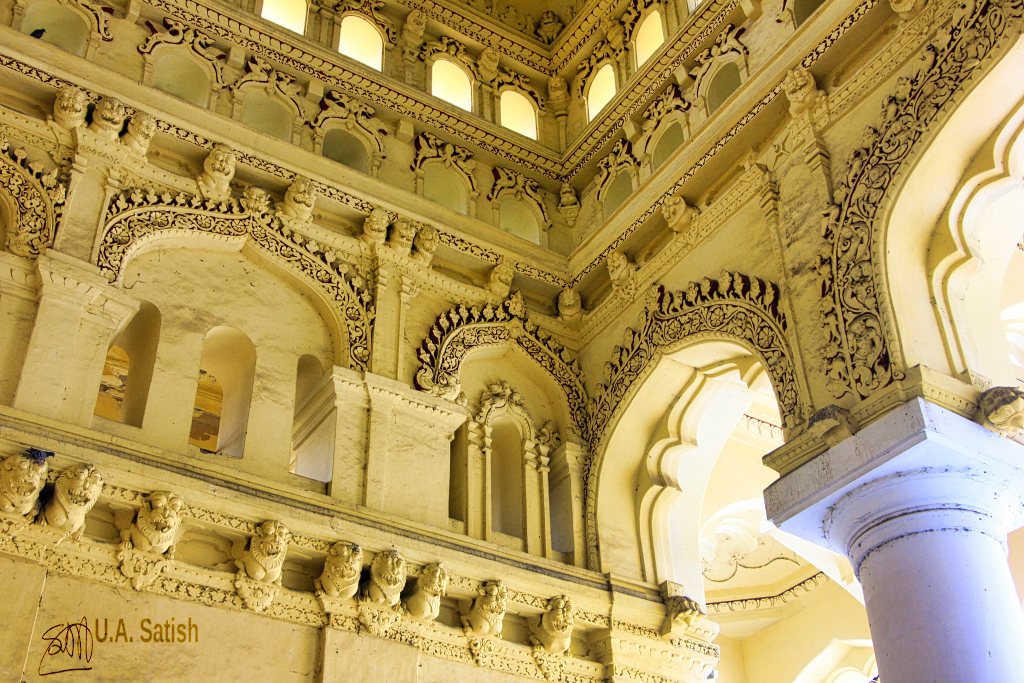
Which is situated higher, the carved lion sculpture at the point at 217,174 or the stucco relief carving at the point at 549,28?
the stucco relief carving at the point at 549,28

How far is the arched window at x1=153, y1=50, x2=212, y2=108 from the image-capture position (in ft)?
28.6

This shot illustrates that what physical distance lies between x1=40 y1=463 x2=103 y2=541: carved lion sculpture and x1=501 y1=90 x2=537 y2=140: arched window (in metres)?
5.64

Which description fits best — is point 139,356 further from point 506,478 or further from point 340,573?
point 506,478

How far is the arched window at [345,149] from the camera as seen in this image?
9.34 meters

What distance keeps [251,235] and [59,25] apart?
2.13 meters

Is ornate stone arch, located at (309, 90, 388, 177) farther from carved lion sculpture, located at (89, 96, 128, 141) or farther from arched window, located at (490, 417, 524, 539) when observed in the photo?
arched window, located at (490, 417, 524, 539)

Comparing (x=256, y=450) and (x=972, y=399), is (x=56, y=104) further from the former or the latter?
(x=972, y=399)

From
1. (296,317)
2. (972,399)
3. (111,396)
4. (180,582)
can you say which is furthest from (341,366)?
(111,396)

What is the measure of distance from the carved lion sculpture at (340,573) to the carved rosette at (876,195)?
2956mm

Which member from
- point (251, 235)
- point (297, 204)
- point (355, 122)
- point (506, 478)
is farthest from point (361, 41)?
point (506, 478)

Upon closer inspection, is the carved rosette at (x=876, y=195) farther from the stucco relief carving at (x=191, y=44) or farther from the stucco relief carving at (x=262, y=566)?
the stucco relief carving at (x=191, y=44)

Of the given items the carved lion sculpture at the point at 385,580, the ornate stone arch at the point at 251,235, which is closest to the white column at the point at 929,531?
the carved lion sculpture at the point at 385,580

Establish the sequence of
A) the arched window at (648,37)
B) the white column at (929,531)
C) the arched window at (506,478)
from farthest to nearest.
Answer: the arched window at (648,37) < the arched window at (506,478) < the white column at (929,531)
